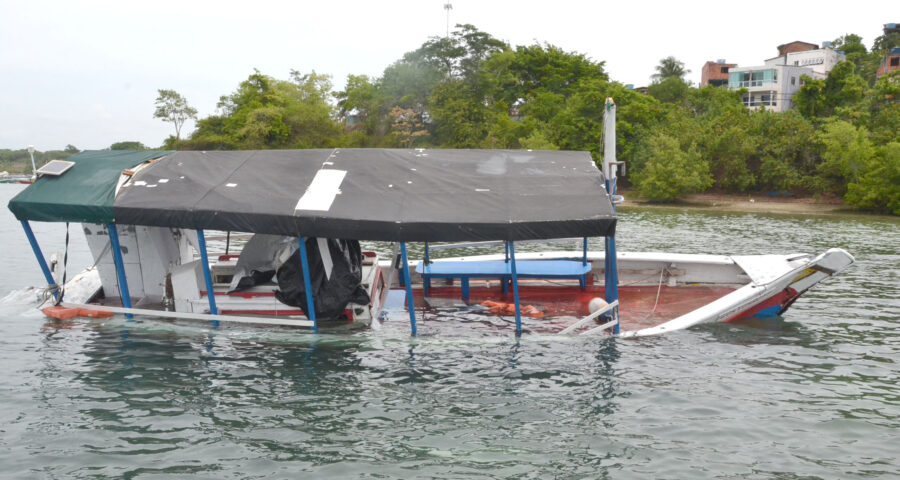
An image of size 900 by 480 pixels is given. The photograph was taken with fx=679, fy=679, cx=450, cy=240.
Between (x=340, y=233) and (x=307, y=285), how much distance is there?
1.40 meters

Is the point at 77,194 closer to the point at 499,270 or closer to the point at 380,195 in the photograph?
the point at 380,195

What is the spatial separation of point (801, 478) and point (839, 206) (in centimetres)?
5222

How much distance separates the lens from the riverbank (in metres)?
52.3

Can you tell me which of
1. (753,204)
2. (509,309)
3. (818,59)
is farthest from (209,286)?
(818,59)

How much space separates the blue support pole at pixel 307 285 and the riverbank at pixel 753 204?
47.2 meters

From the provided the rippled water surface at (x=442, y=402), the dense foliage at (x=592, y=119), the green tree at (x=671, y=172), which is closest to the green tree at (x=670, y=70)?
the dense foliage at (x=592, y=119)

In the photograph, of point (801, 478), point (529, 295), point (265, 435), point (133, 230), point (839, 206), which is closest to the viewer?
point (801, 478)

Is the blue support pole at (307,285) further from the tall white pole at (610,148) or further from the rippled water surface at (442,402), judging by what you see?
the tall white pole at (610,148)

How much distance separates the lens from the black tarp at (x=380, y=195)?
11523 millimetres

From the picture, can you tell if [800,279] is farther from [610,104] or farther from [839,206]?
[839,206]

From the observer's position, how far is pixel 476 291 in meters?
15.6

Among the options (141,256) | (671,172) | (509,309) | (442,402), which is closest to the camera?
(442,402)

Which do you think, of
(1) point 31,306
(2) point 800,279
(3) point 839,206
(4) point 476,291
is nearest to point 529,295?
(4) point 476,291

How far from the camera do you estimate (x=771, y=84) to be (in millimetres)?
82188
